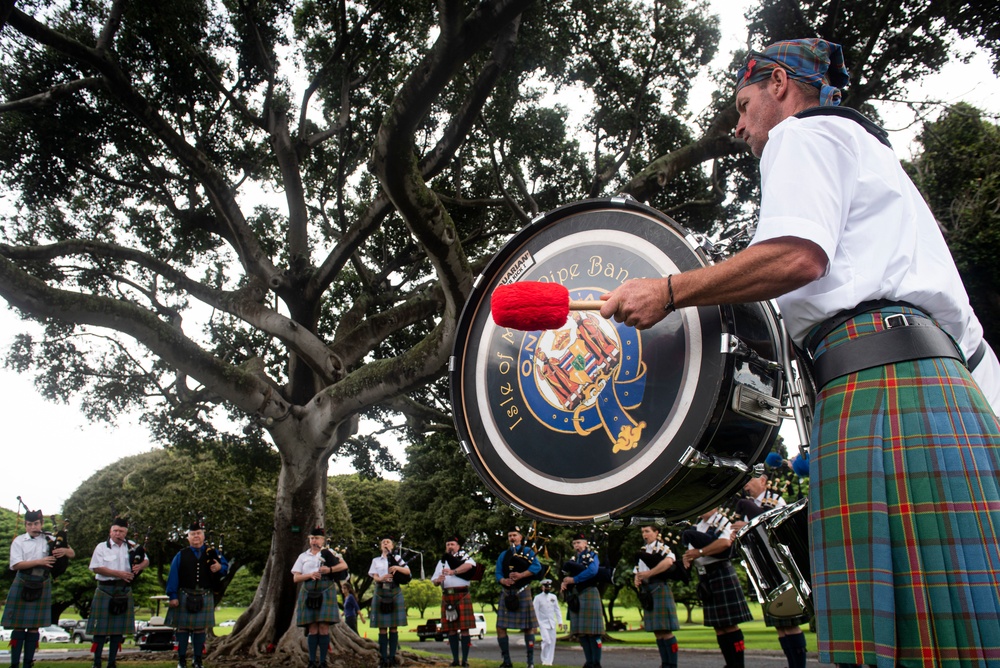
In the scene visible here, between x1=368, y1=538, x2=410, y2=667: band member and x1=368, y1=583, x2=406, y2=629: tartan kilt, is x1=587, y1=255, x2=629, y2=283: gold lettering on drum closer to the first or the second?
x1=368, y1=538, x2=410, y2=667: band member

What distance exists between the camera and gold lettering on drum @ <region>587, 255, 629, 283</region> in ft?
6.69

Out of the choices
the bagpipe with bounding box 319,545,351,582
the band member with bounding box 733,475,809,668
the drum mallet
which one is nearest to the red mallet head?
the drum mallet

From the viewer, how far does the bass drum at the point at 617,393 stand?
1.78 metres

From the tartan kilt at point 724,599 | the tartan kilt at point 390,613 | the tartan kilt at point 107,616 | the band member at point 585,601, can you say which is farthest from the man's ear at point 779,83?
the tartan kilt at point 390,613

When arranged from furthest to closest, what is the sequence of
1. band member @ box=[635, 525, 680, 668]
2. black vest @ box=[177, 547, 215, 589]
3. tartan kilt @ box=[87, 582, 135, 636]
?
black vest @ box=[177, 547, 215, 589] < tartan kilt @ box=[87, 582, 135, 636] < band member @ box=[635, 525, 680, 668]

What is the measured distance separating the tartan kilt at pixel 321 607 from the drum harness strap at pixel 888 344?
32.6ft

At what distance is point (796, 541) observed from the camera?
2.00 meters

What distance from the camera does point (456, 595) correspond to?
38.1 ft

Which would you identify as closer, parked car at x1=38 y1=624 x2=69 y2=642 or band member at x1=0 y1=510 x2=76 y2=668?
band member at x1=0 y1=510 x2=76 y2=668

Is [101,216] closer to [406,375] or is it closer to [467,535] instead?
[406,375]

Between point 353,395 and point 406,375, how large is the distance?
1.01 metres

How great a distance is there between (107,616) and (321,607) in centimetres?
275

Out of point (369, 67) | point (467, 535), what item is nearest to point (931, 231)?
point (369, 67)

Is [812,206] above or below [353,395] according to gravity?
below
